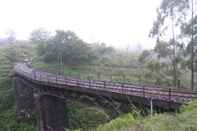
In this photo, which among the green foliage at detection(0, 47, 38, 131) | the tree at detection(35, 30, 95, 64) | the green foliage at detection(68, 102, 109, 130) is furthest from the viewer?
the tree at detection(35, 30, 95, 64)

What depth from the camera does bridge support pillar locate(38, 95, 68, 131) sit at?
25188mm

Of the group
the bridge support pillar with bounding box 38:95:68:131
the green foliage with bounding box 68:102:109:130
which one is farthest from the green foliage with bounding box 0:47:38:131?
the bridge support pillar with bounding box 38:95:68:131

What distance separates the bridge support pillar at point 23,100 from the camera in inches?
1328

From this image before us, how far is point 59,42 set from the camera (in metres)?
47.9

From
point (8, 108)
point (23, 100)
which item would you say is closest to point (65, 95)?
point (23, 100)

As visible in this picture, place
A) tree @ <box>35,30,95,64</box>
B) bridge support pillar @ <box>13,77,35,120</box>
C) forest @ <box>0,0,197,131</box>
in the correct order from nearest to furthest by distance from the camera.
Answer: forest @ <box>0,0,197,131</box>, bridge support pillar @ <box>13,77,35,120</box>, tree @ <box>35,30,95,64</box>

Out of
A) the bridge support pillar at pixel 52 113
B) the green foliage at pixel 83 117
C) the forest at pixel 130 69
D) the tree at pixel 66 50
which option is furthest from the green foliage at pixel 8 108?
the tree at pixel 66 50

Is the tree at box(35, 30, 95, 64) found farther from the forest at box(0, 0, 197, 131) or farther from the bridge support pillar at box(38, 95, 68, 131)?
the bridge support pillar at box(38, 95, 68, 131)

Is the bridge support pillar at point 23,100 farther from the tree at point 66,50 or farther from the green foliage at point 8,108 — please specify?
the tree at point 66,50

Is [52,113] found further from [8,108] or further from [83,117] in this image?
[8,108]

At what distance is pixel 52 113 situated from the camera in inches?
994

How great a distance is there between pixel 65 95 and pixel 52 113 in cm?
381

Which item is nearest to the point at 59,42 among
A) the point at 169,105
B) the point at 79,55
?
the point at 79,55

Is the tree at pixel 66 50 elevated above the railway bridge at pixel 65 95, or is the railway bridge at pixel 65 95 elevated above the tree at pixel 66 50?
the tree at pixel 66 50
